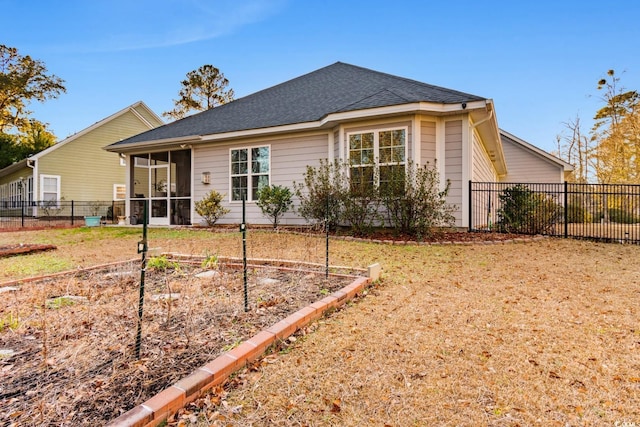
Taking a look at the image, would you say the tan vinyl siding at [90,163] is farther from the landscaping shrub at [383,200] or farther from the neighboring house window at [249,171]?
the landscaping shrub at [383,200]

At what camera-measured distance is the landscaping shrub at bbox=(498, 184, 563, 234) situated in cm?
880

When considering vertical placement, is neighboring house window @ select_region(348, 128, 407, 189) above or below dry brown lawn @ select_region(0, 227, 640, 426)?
above

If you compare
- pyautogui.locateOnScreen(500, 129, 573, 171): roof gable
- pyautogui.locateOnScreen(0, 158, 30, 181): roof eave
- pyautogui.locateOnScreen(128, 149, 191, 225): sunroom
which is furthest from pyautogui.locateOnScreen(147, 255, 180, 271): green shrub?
pyautogui.locateOnScreen(0, 158, 30, 181): roof eave

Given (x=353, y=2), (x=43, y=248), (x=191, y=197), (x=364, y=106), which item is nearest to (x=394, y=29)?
(x=353, y=2)

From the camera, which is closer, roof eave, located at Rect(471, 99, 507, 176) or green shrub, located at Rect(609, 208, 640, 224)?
roof eave, located at Rect(471, 99, 507, 176)

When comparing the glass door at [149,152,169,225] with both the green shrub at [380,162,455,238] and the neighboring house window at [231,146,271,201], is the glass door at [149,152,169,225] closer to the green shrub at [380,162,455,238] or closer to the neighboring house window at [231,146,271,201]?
the neighboring house window at [231,146,271,201]

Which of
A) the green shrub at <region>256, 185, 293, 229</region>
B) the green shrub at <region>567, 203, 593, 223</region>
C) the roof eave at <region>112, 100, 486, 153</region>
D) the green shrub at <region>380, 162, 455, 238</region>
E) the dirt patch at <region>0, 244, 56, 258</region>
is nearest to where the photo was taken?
the dirt patch at <region>0, 244, 56, 258</region>

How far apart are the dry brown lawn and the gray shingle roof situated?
5.28 meters

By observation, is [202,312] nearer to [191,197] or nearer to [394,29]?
[191,197]

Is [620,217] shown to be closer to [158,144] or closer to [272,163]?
[272,163]

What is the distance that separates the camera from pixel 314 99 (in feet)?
37.6

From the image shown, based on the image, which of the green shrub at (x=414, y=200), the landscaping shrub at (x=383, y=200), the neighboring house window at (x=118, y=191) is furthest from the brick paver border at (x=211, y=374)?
the neighboring house window at (x=118, y=191)

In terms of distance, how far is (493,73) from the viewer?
15.4 meters

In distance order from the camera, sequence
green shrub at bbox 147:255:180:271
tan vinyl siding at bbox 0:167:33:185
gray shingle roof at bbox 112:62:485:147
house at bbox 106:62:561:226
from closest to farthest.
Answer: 1. green shrub at bbox 147:255:180:271
2. house at bbox 106:62:561:226
3. gray shingle roof at bbox 112:62:485:147
4. tan vinyl siding at bbox 0:167:33:185
